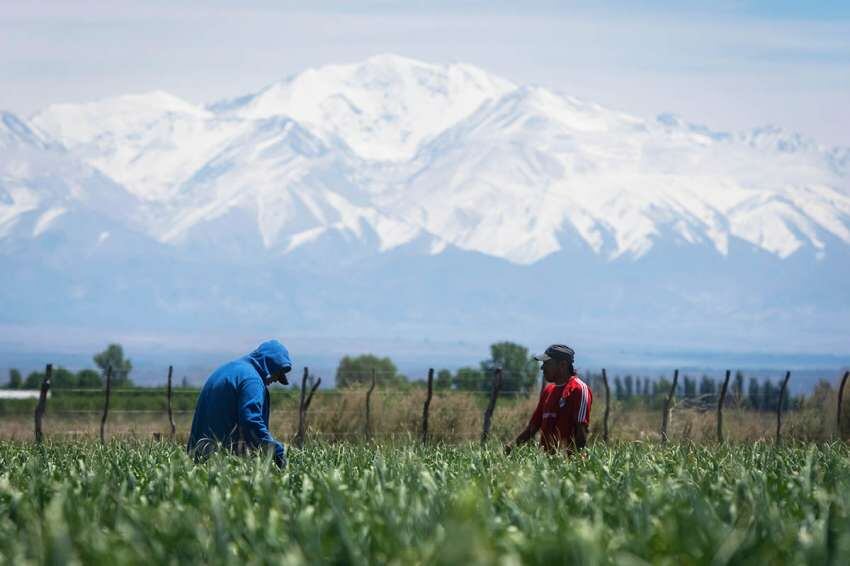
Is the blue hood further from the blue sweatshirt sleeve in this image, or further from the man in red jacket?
the man in red jacket

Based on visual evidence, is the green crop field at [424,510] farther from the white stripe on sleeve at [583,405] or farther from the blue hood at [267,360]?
the white stripe on sleeve at [583,405]

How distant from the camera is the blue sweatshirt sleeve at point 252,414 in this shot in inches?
438

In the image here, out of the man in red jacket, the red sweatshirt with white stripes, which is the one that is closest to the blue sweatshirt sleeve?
the man in red jacket

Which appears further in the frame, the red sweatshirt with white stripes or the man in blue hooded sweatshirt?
the red sweatshirt with white stripes

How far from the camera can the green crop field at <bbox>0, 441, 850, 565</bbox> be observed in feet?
19.9

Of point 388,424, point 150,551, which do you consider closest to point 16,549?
point 150,551

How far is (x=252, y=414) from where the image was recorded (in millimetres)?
11195

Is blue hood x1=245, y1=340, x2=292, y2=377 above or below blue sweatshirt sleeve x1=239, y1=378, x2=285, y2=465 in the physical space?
above

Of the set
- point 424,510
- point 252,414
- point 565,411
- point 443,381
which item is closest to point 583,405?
point 565,411

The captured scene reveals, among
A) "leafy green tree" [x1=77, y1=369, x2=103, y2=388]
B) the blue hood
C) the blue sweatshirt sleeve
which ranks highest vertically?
the blue hood

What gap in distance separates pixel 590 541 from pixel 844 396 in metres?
26.4

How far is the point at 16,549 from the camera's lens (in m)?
5.97

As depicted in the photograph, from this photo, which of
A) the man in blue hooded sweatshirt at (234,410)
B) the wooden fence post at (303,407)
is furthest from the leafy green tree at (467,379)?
the man in blue hooded sweatshirt at (234,410)

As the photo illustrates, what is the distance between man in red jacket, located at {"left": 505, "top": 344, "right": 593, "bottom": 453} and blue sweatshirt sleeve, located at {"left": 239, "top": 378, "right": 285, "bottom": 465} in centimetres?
226
